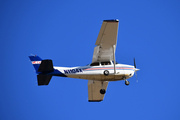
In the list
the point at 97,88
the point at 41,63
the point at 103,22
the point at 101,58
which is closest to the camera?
the point at 103,22

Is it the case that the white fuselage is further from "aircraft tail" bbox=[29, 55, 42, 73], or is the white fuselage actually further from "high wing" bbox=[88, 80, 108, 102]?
"high wing" bbox=[88, 80, 108, 102]

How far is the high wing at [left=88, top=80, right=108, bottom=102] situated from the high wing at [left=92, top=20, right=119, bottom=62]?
12.1 feet

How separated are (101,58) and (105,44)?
164 cm

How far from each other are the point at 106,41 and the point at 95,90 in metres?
6.73

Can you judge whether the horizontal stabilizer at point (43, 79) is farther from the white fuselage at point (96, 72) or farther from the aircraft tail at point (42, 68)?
the white fuselage at point (96, 72)

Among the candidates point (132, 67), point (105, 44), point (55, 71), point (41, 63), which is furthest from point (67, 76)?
point (132, 67)

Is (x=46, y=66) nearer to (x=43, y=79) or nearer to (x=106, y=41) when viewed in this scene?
(x=43, y=79)

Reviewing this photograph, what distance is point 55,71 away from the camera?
20250 mm

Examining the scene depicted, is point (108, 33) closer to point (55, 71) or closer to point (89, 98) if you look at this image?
point (55, 71)

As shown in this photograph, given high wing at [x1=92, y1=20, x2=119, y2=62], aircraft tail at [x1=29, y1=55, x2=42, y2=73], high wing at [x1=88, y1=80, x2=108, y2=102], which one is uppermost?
high wing at [x1=92, y1=20, x2=119, y2=62]

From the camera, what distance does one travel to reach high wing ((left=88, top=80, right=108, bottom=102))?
78.1ft

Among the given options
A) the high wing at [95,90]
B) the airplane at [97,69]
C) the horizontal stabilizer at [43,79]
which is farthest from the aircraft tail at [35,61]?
the high wing at [95,90]

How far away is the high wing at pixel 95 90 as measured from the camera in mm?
23812

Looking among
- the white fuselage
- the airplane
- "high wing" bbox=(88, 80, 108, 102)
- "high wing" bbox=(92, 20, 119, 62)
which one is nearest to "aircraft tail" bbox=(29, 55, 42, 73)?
the airplane
